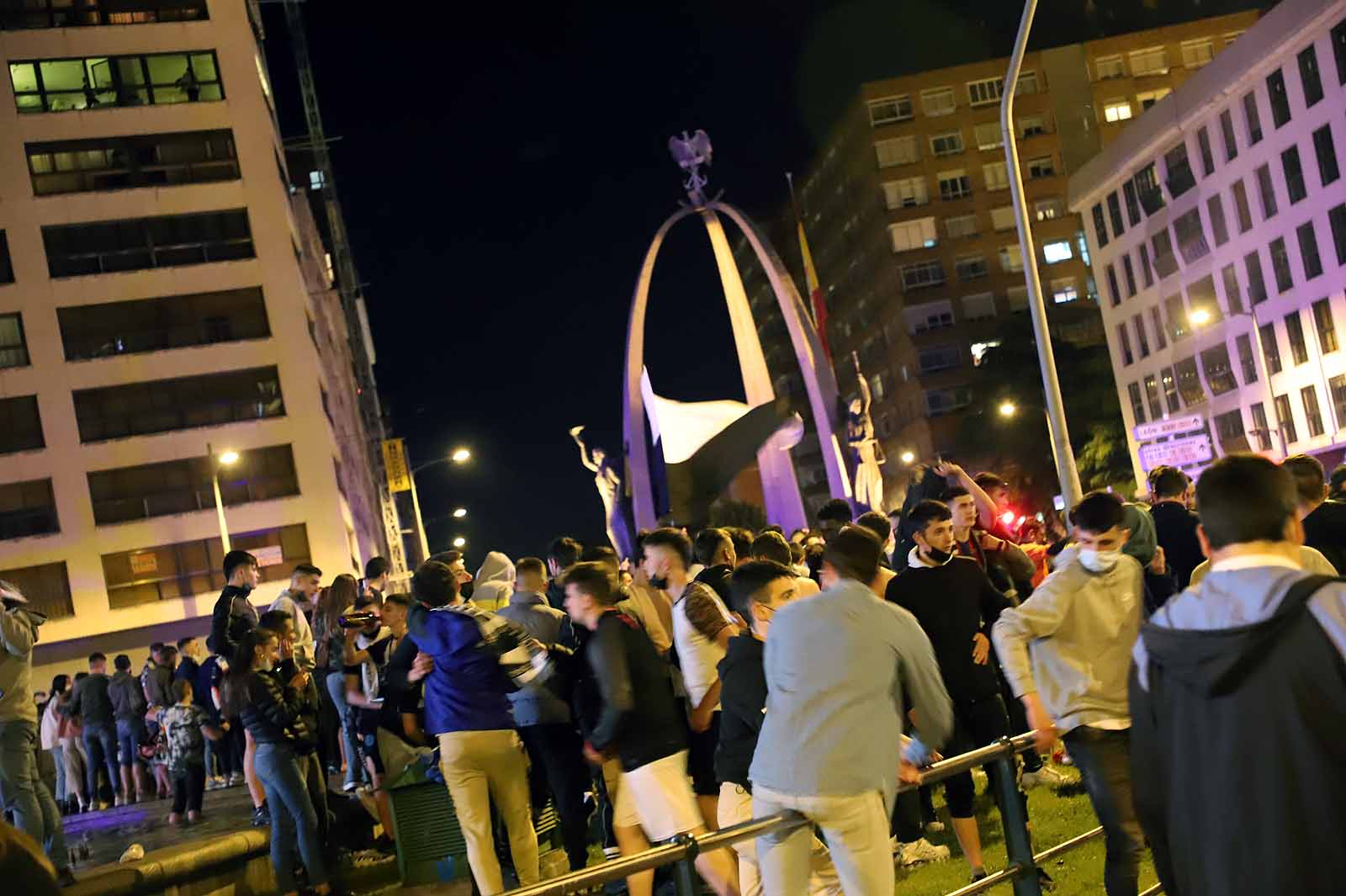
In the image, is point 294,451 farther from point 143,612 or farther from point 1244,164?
point 1244,164

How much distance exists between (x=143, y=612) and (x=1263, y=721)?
48.5 meters

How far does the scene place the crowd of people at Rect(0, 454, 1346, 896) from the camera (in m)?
3.67

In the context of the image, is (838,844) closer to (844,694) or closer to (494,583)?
(844,694)

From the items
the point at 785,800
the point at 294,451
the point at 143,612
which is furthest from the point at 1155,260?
the point at 785,800

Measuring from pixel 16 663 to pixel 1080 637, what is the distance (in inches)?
273

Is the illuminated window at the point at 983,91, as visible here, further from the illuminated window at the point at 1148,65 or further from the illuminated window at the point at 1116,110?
the illuminated window at the point at 1148,65

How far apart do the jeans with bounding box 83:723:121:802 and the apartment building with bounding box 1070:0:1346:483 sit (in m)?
34.2

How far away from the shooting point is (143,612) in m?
48.3

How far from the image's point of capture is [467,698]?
821cm

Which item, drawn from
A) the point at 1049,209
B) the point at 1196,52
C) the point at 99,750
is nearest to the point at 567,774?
the point at 99,750

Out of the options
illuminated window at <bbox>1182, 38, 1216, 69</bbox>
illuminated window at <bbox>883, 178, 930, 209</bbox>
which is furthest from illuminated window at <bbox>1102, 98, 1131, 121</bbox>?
illuminated window at <bbox>883, 178, 930, 209</bbox>

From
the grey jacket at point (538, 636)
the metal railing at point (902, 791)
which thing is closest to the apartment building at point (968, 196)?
the grey jacket at point (538, 636)

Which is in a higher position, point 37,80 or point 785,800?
point 37,80

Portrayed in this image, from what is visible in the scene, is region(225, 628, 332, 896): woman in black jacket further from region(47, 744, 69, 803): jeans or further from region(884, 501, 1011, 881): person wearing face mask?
region(47, 744, 69, 803): jeans
